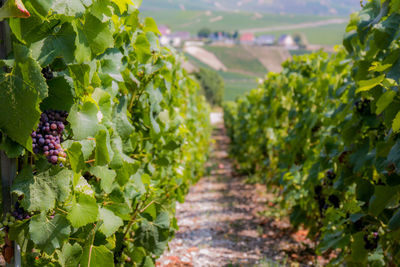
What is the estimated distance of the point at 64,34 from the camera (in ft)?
3.99

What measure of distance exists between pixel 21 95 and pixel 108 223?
26.9 inches

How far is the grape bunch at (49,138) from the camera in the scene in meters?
1.20

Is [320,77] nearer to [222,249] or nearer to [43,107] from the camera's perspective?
[222,249]

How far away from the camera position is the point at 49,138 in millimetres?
1213

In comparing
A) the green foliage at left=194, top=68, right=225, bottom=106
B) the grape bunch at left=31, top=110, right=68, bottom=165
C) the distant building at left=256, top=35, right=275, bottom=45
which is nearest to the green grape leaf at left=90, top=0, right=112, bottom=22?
→ the grape bunch at left=31, top=110, right=68, bottom=165

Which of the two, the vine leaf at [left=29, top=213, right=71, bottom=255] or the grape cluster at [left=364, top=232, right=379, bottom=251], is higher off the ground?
the vine leaf at [left=29, top=213, right=71, bottom=255]

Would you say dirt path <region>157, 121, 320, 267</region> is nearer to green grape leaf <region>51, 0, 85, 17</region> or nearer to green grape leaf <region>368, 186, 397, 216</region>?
green grape leaf <region>368, 186, 397, 216</region>

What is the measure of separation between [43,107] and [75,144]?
16 centimetres

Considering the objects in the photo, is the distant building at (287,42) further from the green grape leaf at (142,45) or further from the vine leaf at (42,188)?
the vine leaf at (42,188)

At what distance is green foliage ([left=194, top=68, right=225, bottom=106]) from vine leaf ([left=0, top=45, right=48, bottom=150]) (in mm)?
38029

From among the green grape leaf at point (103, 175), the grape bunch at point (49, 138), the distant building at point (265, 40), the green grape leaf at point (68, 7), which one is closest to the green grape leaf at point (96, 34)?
the green grape leaf at point (68, 7)

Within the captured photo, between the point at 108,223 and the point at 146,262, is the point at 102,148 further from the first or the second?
the point at 146,262

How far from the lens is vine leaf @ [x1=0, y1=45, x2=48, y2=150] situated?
1103 mm

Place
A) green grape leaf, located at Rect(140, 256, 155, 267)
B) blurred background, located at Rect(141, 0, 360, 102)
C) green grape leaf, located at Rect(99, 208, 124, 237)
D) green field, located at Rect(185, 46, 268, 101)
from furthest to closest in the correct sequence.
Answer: green field, located at Rect(185, 46, 268, 101) < blurred background, located at Rect(141, 0, 360, 102) < green grape leaf, located at Rect(140, 256, 155, 267) < green grape leaf, located at Rect(99, 208, 124, 237)
